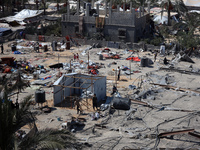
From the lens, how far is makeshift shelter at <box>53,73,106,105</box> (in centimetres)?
1994

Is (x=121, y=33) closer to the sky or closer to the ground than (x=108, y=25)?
closer to the ground

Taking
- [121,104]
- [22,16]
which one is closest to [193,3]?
[22,16]

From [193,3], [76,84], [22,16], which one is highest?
[193,3]

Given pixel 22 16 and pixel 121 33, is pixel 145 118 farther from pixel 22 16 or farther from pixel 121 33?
pixel 22 16

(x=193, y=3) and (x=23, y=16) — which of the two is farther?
(x=193, y=3)

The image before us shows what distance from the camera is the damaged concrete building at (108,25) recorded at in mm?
36281

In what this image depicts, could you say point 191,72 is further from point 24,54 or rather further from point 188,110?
point 24,54

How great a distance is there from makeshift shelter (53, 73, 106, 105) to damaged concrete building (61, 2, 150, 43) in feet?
53.8

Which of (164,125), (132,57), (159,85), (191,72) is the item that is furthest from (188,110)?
(132,57)

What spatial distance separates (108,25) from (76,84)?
17.1 metres

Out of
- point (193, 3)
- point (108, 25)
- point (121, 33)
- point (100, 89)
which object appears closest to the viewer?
point (100, 89)

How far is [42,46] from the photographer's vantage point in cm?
3591

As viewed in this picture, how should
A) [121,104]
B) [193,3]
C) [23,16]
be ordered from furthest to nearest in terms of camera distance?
[193,3] → [23,16] → [121,104]

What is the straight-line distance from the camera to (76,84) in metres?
21.7
